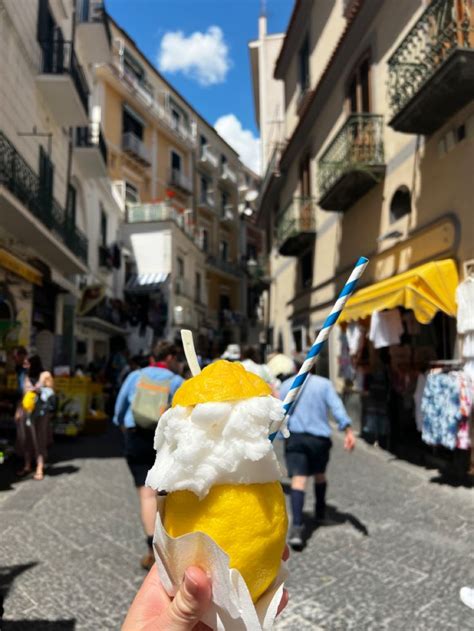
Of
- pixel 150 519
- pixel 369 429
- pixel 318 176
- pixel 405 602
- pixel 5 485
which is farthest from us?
pixel 318 176

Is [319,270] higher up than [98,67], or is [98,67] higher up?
[98,67]

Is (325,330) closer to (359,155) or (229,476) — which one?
(229,476)

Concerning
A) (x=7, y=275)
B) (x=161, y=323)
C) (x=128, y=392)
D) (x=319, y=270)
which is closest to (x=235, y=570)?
(x=128, y=392)

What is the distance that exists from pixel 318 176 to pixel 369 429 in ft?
21.6

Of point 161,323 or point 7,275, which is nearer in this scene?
point 7,275

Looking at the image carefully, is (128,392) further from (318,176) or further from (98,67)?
(98,67)

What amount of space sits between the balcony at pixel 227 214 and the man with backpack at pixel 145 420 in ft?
118

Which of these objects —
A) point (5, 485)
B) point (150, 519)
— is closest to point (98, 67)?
point (5, 485)

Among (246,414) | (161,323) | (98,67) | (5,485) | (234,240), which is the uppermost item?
(98,67)

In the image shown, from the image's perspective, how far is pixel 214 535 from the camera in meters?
1.23

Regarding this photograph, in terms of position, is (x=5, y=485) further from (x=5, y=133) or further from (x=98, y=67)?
(x=98, y=67)

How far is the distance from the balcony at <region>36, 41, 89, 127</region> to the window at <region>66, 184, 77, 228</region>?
2.56 metres

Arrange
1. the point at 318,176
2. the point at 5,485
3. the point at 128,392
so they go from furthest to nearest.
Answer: the point at 318,176
the point at 5,485
the point at 128,392

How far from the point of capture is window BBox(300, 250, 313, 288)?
16109mm
